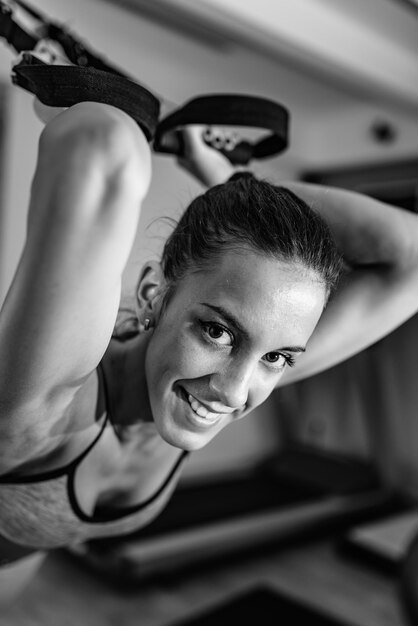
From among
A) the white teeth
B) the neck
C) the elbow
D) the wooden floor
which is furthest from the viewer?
the wooden floor

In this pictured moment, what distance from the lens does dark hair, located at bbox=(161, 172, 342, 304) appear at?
0.40 m

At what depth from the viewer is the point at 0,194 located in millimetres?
1794

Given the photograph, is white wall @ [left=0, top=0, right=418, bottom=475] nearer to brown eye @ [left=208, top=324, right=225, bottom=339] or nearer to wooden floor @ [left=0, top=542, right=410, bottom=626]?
brown eye @ [left=208, top=324, right=225, bottom=339]

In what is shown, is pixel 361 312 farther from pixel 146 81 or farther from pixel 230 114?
pixel 146 81

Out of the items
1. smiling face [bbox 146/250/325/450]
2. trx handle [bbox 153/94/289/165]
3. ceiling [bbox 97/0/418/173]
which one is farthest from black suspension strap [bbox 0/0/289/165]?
→ ceiling [bbox 97/0/418/173]

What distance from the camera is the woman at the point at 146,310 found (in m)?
0.33

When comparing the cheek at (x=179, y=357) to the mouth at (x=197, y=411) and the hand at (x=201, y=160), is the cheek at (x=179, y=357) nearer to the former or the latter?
the mouth at (x=197, y=411)

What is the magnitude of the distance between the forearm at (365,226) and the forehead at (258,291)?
0.13 metres

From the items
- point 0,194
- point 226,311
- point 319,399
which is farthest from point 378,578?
point 226,311

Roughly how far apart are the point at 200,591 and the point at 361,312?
7.99ft

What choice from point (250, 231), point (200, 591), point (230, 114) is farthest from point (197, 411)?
point (200, 591)

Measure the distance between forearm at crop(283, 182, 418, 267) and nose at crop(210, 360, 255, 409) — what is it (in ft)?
0.56

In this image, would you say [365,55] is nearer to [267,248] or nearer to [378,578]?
[267,248]

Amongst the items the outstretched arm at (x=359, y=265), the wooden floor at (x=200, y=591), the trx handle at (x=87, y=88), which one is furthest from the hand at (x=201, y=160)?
the wooden floor at (x=200, y=591)
